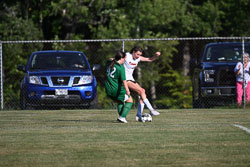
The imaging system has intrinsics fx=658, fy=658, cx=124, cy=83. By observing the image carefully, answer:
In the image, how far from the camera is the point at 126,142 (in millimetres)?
9000

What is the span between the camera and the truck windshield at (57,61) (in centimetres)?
1777

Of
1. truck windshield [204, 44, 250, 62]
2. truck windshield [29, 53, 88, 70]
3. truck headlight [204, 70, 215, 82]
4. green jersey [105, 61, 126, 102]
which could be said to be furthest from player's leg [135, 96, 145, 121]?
truck windshield [204, 44, 250, 62]

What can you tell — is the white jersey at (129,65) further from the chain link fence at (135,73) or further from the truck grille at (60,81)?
the chain link fence at (135,73)

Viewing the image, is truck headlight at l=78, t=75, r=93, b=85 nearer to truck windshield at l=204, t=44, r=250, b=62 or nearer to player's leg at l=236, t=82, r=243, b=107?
truck windshield at l=204, t=44, r=250, b=62

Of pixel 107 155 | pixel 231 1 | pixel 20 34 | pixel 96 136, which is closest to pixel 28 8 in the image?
pixel 20 34

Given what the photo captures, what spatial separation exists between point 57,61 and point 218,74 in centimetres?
439

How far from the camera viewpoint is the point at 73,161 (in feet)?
24.1

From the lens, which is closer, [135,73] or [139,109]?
[139,109]

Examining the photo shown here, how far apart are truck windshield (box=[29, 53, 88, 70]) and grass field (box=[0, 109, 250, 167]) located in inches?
170

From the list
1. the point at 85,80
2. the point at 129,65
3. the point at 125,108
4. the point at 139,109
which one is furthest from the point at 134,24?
the point at 125,108

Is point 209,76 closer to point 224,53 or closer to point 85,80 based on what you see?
point 224,53

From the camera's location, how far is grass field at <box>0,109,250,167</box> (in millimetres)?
7391

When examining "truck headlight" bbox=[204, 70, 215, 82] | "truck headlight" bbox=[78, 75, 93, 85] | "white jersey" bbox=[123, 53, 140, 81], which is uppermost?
"white jersey" bbox=[123, 53, 140, 81]

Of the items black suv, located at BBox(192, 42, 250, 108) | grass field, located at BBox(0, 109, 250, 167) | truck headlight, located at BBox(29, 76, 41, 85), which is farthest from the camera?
black suv, located at BBox(192, 42, 250, 108)
